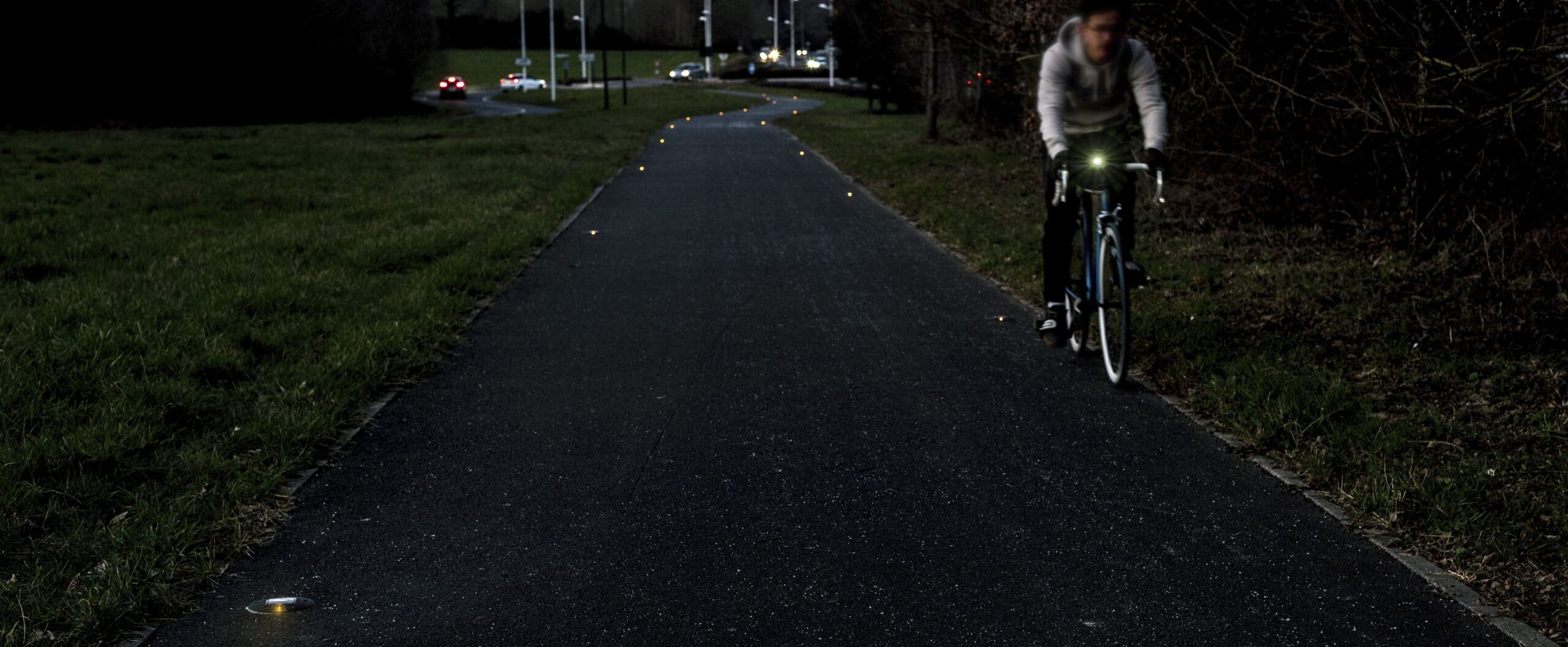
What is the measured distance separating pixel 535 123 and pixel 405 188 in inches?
920

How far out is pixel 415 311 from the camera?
8.06 metres

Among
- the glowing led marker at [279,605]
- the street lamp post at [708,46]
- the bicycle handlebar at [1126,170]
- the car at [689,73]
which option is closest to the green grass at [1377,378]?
the bicycle handlebar at [1126,170]

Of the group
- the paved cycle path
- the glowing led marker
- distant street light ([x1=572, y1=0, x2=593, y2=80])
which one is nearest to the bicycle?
the paved cycle path

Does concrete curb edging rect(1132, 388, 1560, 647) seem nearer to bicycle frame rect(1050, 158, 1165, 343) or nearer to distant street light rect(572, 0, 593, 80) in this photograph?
bicycle frame rect(1050, 158, 1165, 343)

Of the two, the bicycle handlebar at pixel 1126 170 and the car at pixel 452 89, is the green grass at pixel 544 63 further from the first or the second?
the bicycle handlebar at pixel 1126 170

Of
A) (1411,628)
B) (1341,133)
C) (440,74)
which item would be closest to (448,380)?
(1411,628)

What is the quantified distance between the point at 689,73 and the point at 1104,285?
→ 345ft

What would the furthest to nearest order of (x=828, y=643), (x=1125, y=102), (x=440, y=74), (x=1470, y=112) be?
1. (x=440, y=74)
2. (x=1470, y=112)
3. (x=1125, y=102)
4. (x=828, y=643)

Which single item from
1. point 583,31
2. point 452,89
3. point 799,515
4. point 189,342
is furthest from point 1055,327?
point 583,31

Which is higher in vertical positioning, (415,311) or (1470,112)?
(1470,112)

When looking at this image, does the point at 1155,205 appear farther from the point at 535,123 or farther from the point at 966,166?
the point at 535,123

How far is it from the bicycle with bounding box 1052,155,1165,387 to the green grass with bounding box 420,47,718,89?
105 m

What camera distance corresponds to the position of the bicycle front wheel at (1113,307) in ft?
20.3

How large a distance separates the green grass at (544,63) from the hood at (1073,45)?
105 metres
